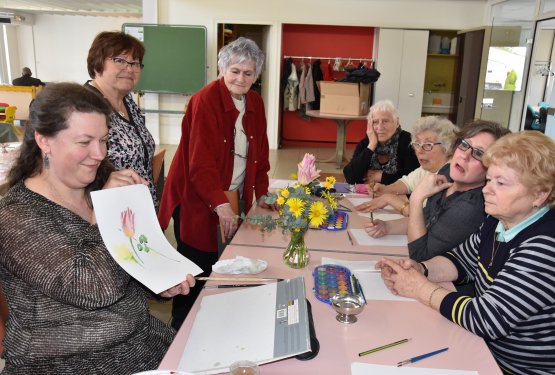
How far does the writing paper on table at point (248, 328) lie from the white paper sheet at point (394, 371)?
146 mm

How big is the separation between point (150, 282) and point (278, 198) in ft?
1.90

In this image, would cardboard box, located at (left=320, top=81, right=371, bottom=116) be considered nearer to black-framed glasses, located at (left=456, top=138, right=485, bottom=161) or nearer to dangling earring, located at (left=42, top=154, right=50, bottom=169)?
black-framed glasses, located at (left=456, top=138, right=485, bottom=161)

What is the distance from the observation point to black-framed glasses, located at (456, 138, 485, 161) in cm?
190

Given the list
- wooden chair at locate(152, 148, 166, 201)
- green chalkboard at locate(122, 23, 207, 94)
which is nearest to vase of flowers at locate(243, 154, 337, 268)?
wooden chair at locate(152, 148, 166, 201)

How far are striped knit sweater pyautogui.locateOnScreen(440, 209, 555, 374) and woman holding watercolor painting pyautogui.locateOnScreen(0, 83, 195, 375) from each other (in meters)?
0.87

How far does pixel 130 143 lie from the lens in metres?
2.23

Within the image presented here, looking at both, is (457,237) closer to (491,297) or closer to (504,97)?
(491,297)

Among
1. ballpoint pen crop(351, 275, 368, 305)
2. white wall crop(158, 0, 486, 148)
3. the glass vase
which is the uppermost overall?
white wall crop(158, 0, 486, 148)

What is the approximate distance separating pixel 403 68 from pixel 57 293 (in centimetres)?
833

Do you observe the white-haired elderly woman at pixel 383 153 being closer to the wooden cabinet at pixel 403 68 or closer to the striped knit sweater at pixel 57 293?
the striped knit sweater at pixel 57 293

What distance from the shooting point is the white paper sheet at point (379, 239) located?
2133 millimetres

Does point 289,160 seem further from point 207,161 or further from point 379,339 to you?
point 379,339

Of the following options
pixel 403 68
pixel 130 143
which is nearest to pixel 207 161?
pixel 130 143

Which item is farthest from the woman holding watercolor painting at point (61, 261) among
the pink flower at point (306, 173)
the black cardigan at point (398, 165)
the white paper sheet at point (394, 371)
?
the black cardigan at point (398, 165)
